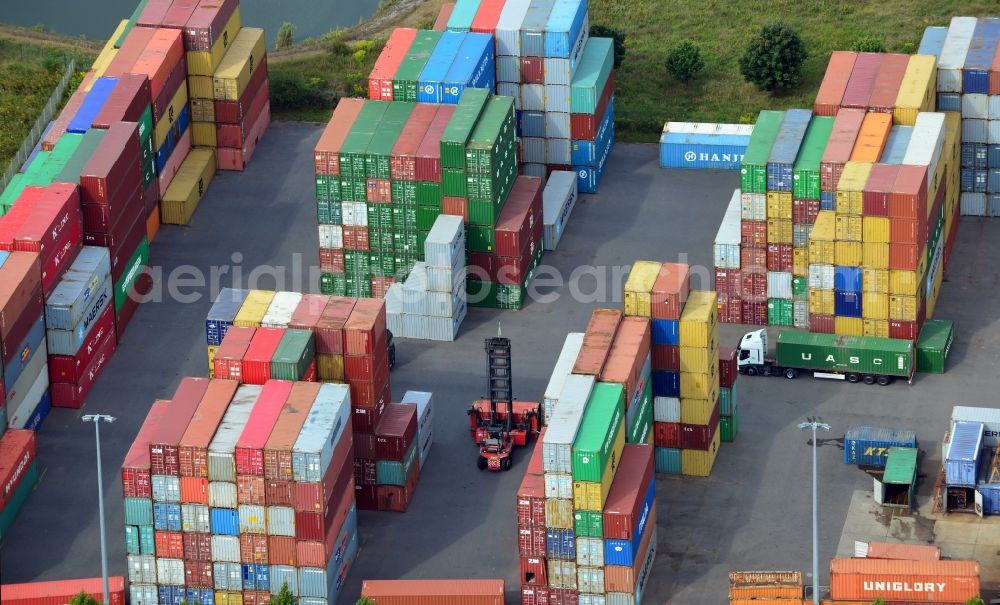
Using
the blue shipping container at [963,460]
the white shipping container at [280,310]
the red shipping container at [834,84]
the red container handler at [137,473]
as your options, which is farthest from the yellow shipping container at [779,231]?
the red container handler at [137,473]

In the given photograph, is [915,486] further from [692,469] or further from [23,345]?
[23,345]

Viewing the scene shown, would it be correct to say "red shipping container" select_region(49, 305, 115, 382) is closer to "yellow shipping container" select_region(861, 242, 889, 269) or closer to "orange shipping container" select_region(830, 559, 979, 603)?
"yellow shipping container" select_region(861, 242, 889, 269)

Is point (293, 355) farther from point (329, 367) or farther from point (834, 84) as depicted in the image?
point (834, 84)

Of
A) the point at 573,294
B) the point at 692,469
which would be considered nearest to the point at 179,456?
the point at 692,469

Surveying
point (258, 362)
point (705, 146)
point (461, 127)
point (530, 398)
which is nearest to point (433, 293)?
point (530, 398)

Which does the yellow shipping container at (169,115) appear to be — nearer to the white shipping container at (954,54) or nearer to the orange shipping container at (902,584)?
the white shipping container at (954,54)

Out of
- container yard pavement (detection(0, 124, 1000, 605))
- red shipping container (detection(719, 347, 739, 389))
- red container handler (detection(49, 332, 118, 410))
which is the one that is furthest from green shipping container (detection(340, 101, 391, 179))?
red shipping container (detection(719, 347, 739, 389))

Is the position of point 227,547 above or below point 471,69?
below

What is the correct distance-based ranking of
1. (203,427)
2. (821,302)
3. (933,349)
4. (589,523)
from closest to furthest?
(589,523)
(203,427)
(933,349)
(821,302)
